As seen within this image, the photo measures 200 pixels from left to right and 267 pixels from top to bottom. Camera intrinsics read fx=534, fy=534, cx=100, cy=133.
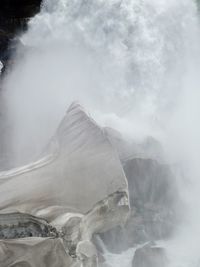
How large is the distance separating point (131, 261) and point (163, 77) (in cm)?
1357

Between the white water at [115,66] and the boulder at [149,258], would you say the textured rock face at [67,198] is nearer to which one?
the boulder at [149,258]

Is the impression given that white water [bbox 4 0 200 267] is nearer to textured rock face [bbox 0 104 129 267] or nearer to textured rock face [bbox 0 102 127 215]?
textured rock face [bbox 0 102 127 215]

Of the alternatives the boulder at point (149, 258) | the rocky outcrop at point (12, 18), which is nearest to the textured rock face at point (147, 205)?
the boulder at point (149, 258)

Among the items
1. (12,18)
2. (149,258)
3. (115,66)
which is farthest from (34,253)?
(12,18)

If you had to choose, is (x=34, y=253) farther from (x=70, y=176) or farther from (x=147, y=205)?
(x=147, y=205)

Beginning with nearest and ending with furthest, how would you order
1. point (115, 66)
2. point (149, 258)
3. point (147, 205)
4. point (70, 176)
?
1. point (70, 176)
2. point (149, 258)
3. point (147, 205)
4. point (115, 66)

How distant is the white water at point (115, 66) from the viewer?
1022 inches

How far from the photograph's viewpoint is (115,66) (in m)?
28.4

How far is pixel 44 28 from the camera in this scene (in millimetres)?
28922

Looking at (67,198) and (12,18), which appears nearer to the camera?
(67,198)

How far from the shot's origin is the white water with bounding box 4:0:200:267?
26.0 meters

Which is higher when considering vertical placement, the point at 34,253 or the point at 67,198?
the point at 67,198

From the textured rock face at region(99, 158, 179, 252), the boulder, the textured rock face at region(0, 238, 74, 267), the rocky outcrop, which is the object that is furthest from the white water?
the textured rock face at region(0, 238, 74, 267)

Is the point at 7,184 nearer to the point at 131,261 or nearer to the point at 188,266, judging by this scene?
the point at 131,261
